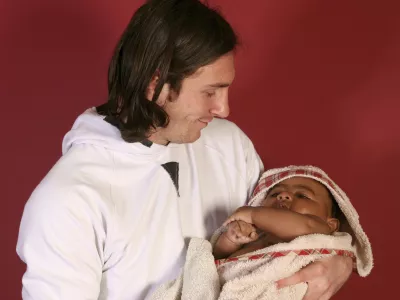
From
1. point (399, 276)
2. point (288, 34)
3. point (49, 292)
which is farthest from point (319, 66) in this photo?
point (49, 292)

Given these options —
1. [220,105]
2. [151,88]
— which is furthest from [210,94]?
[151,88]

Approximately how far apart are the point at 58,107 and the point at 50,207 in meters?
0.86

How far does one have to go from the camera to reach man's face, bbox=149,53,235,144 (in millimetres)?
1903

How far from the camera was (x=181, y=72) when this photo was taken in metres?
1.89

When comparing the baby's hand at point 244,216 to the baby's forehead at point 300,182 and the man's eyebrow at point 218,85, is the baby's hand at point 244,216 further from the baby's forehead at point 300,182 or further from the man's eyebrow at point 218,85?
the man's eyebrow at point 218,85

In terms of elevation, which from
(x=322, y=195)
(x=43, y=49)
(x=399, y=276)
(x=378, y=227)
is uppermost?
(x=43, y=49)

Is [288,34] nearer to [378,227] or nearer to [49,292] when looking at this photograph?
[378,227]

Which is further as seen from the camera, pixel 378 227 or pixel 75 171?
pixel 378 227

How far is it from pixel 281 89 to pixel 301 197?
2.31 feet

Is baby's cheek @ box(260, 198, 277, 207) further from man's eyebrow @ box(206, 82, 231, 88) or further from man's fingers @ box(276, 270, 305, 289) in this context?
man's eyebrow @ box(206, 82, 231, 88)

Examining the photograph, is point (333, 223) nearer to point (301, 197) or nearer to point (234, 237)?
point (301, 197)

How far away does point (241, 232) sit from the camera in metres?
1.91

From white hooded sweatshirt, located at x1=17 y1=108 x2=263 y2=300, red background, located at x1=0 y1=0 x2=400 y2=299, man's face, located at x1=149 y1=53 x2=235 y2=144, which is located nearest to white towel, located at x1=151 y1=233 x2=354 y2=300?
white hooded sweatshirt, located at x1=17 y1=108 x2=263 y2=300

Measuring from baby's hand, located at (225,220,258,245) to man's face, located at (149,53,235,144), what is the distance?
0.89 ft
